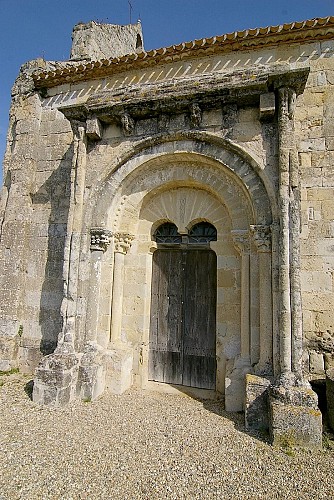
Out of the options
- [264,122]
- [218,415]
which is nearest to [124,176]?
[264,122]

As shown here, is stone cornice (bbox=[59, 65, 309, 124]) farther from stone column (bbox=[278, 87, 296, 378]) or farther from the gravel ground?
the gravel ground

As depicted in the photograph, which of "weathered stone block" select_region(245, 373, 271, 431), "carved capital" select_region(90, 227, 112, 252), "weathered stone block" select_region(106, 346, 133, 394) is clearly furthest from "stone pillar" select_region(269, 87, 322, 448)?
"carved capital" select_region(90, 227, 112, 252)

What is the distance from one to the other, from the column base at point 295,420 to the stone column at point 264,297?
46cm

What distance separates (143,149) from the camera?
5.15 metres

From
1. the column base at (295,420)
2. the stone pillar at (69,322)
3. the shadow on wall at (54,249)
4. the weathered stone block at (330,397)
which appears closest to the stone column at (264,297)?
the column base at (295,420)

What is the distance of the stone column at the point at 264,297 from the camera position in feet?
13.3

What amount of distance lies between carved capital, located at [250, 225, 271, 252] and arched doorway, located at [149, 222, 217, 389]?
102cm

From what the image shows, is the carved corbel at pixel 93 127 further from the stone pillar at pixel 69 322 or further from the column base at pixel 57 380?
the column base at pixel 57 380

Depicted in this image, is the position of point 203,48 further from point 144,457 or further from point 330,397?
point 144,457

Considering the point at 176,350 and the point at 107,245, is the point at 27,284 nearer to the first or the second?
the point at 107,245

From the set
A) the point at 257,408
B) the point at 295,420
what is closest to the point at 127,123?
the point at 257,408

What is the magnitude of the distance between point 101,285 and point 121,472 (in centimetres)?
274

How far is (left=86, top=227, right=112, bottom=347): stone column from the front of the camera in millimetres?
4879

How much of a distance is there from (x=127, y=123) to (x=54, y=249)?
2.75 meters
